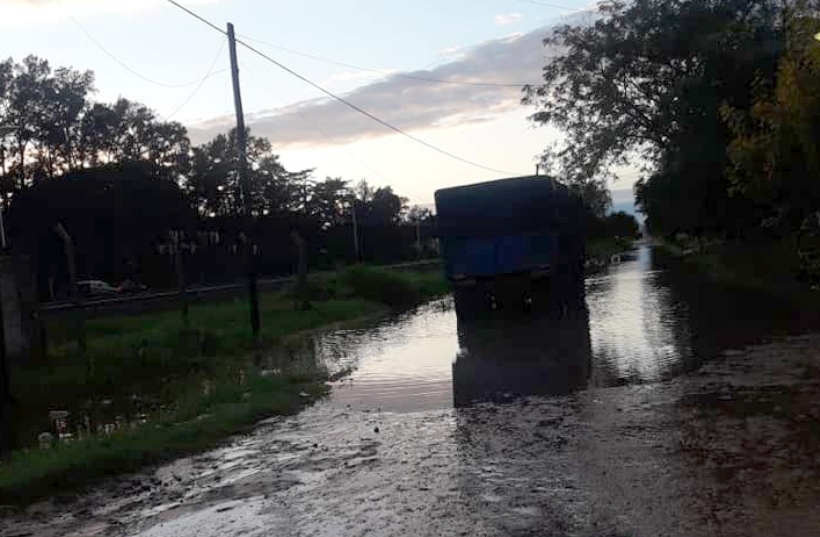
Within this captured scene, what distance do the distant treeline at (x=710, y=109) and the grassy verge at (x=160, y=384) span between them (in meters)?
9.92

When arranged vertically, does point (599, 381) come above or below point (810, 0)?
below

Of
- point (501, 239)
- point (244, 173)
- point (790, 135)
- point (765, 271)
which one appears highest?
point (244, 173)

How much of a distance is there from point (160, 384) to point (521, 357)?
6.44 meters

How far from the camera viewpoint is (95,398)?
15.2 metres

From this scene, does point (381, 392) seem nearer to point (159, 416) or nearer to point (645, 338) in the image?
point (159, 416)

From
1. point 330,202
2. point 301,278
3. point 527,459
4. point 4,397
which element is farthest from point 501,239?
point 330,202

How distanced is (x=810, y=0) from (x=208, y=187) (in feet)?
214

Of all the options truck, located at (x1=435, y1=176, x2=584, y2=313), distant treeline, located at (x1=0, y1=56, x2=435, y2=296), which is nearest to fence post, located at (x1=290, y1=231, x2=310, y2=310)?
truck, located at (x1=435, y1=176, x2=584, y2=313)

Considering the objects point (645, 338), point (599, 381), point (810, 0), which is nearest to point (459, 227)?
point (645, 338)

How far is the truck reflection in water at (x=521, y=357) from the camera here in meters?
11.5

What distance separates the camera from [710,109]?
1094 inches

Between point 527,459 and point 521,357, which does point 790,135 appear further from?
point 527,459

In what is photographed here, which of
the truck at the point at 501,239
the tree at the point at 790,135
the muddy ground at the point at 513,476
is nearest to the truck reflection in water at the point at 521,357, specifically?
the truck at the point at 501,239

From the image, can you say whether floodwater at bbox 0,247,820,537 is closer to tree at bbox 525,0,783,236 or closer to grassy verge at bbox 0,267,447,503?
grassy verge at bbox 0,267,447,503
